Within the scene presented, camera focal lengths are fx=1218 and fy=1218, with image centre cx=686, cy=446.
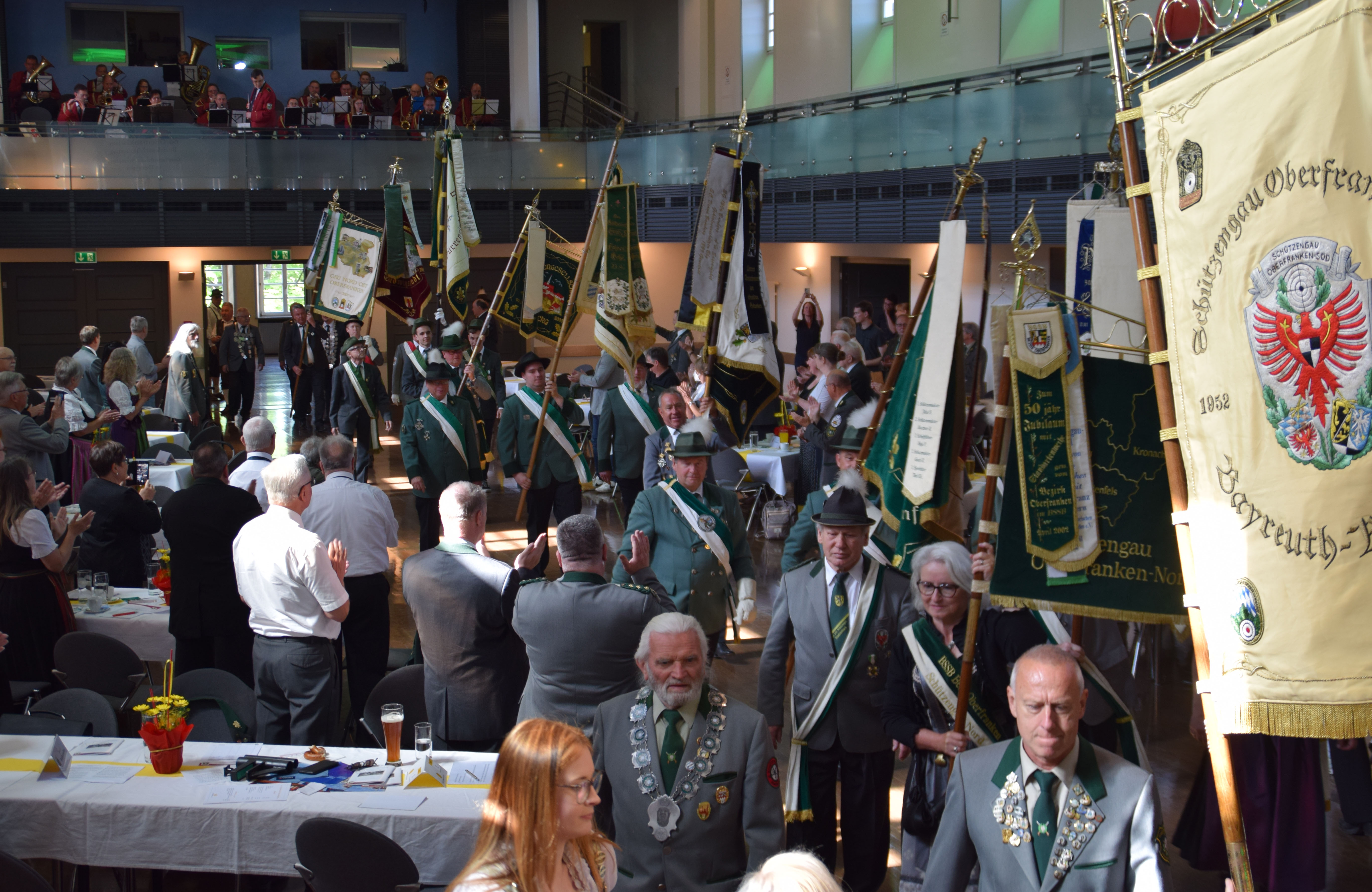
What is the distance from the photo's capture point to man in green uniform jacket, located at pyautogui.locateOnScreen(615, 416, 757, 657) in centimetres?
561

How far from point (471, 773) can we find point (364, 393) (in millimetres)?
8143

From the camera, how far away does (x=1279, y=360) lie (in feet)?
8.95

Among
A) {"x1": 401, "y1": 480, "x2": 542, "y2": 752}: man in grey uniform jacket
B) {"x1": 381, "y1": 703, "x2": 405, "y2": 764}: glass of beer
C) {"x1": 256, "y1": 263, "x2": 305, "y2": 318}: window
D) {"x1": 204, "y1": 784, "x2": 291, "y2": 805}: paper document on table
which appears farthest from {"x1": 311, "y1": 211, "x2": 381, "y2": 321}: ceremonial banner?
{"x1": 256, "y1": 263, "x2": 305, "y2": 318}: window

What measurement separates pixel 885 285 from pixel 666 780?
15.8 m

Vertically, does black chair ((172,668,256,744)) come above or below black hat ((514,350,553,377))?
below

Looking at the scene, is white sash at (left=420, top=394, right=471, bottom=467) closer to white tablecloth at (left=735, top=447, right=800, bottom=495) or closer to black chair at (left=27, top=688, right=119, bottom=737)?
white tablecloth at (left=735, top=447, right=800, bottom=495)

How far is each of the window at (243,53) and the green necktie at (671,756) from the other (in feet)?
83.4

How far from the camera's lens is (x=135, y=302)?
71.7ft

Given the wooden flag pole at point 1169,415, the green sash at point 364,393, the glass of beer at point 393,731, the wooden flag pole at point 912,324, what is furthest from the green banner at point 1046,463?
the green sash at point 364,393

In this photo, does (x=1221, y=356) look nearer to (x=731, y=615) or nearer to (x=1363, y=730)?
(x=1363, y=730)

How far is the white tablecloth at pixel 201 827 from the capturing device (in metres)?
3.92

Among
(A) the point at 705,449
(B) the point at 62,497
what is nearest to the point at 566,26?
(B) the point at 62,497

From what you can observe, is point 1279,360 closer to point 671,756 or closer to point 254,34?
point 671,756

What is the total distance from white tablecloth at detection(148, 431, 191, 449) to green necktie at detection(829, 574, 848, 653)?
8.44 metres
